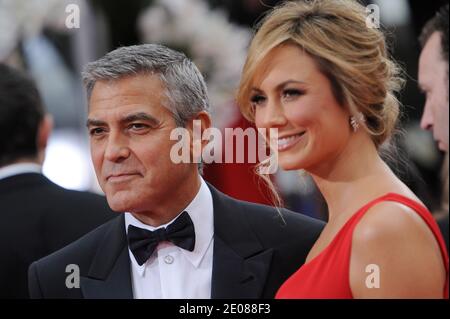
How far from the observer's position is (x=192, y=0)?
173 centimetres

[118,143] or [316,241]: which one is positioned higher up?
[118,143]

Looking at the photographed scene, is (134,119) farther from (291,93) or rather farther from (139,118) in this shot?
(291,93)

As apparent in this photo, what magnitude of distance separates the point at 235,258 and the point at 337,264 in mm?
205

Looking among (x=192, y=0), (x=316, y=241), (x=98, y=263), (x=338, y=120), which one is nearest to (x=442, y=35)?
(x=338, y=120)

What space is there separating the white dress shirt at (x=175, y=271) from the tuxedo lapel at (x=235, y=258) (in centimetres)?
2

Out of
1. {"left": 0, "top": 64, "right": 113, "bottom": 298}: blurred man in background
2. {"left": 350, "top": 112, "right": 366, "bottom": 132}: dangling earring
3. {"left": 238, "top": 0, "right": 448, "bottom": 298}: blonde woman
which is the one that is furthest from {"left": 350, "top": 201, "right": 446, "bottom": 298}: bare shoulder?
{"left": 0, "top": 64, "right": 113, "bottom": 298}: blurred man in background

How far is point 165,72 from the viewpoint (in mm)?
1341

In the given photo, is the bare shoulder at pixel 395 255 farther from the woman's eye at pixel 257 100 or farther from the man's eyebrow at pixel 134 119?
the man's eyebrow at pixel 134 119

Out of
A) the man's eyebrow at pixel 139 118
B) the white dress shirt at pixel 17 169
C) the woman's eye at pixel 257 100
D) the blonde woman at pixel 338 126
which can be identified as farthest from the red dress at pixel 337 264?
the white dress shirt at pixel 17 169

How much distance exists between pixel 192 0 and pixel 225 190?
50 centimetres

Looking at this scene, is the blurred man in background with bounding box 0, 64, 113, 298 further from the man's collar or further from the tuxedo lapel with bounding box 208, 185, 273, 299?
the tuxedo lapel with bounding box 208, 185, 273, 299

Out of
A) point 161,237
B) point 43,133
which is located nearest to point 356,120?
point 161,237

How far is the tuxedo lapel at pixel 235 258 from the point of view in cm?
135
